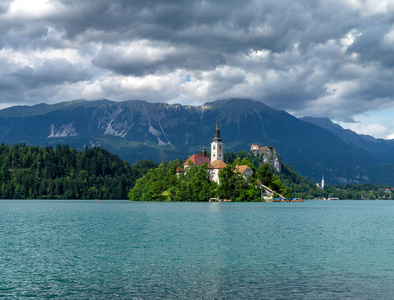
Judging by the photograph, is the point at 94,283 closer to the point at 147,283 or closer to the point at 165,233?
the point at 147,283

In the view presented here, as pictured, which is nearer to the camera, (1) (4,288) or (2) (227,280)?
(1) (4,288)

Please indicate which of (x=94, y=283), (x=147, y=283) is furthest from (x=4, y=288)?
(x=147, y=283)

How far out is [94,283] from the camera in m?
31.8

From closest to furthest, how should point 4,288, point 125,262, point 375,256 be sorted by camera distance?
point 4,288 < point 125,262 < point 375,256

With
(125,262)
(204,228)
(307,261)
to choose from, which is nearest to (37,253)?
(125,262)

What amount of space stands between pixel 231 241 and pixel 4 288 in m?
31.1

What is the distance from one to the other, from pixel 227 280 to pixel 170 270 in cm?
557

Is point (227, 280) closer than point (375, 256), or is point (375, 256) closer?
point (227, 280)

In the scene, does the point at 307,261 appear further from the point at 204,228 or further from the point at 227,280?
the point at 204,228

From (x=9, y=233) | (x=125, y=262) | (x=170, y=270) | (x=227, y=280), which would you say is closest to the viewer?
(x=227, y=280)

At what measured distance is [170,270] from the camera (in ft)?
120

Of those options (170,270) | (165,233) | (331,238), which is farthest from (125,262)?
(331,238)

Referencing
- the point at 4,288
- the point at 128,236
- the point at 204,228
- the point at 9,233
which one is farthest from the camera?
the point at 204,228

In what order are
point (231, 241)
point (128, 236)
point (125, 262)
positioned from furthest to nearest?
point (128, 236) < point (231, 241) < point (125, 262)
